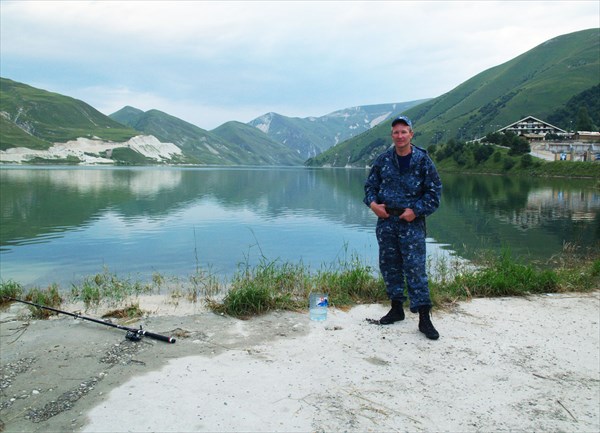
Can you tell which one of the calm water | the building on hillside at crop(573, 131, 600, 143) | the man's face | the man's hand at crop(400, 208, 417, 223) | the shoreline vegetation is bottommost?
the calm water

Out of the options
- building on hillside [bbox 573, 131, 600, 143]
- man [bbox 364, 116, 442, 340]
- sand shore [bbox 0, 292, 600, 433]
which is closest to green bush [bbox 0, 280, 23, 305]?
sand shore [bbox 0, 292, 600, 433]

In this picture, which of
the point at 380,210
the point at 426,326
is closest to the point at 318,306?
the point at 426,326

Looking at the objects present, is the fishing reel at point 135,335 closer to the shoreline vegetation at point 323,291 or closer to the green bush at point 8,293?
the shoreline vegetation at point 323,291

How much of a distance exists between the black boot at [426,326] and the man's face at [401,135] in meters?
2.33

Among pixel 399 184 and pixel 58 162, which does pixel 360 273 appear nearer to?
pixel 399 184

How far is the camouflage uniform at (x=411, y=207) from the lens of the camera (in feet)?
20.0

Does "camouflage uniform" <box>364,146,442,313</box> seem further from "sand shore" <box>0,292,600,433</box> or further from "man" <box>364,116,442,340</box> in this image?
"sand shore" <box>0,292,600,433</box>

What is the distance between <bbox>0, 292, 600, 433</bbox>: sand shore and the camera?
3971mm

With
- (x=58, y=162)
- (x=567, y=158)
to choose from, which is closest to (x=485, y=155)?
(x=567, y=158)

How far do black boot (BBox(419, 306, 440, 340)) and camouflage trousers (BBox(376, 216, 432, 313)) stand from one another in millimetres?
100

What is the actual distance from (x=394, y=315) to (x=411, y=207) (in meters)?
1.73

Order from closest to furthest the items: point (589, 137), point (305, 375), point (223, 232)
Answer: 1. point (305, 375)
2. point (223, 232)
3. point (589, 137)

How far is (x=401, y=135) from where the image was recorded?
6.04m

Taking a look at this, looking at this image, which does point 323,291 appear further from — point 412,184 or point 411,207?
point 412,184
